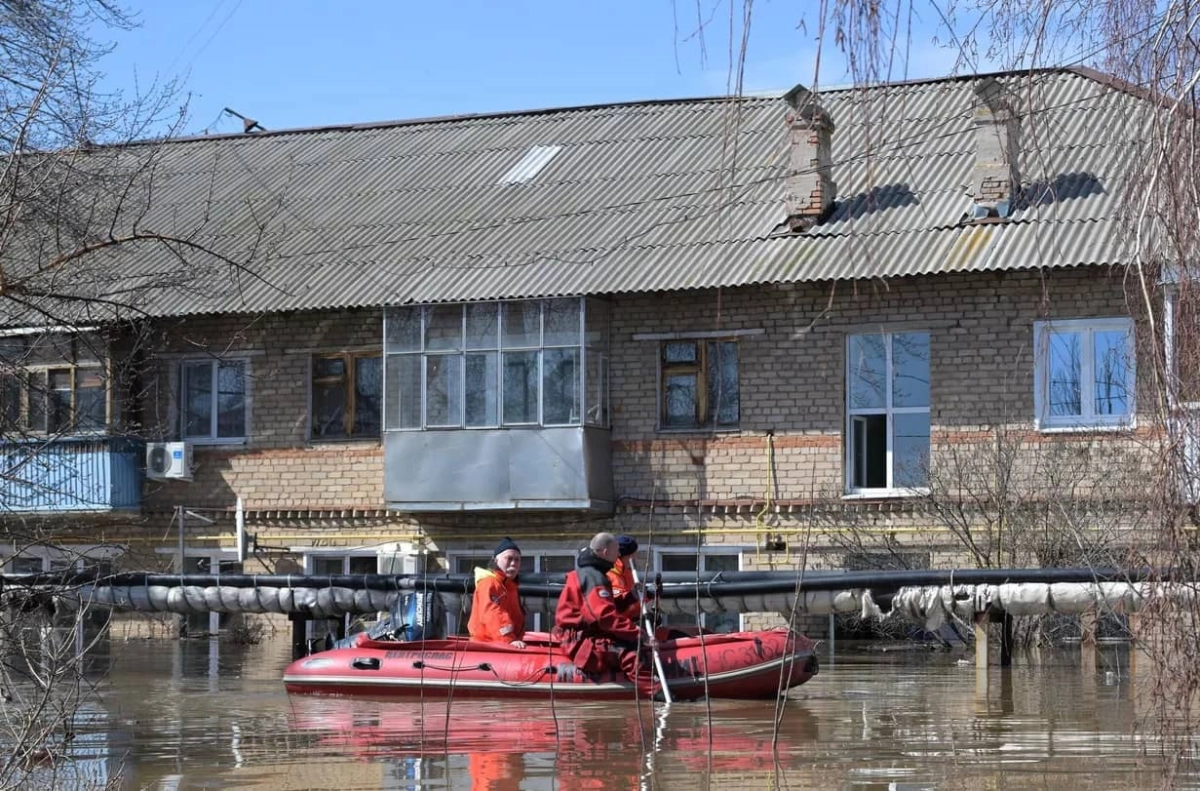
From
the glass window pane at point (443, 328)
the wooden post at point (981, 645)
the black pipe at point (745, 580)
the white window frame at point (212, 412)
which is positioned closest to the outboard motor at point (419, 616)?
the black pipe at point (745, 580)

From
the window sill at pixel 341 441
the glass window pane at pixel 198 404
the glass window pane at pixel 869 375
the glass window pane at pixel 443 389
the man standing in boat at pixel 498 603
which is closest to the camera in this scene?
the man standing in boat at pixel 498 603

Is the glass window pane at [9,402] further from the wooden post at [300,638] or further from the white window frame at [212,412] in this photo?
the white window frame at [212,412]

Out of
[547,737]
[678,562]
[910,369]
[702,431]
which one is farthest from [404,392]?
[547,737]

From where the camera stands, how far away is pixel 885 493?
75.5 feet

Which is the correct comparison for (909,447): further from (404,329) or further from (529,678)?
(529,678)

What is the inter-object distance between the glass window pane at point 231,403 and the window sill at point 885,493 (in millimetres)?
9581

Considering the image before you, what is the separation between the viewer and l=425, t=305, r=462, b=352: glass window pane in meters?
24.7

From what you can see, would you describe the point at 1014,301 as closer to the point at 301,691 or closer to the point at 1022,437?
the point at 1022,437

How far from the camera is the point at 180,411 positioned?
2686 centimetres

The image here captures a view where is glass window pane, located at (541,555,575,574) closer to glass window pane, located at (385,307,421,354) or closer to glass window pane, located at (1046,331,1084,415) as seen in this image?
glass window pane, located at (385,307,421,354)

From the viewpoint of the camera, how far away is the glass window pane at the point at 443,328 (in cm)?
2469

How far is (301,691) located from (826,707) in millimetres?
5132

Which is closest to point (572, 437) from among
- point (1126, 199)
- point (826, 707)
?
point (826, 707)

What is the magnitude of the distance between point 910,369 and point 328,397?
8855mm
